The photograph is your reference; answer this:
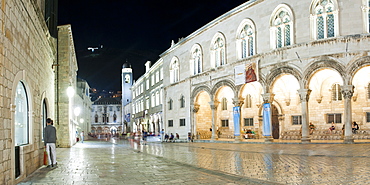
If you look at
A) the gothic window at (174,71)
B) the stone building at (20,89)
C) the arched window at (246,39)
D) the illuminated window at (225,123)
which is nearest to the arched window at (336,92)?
the arched window at (246,39)

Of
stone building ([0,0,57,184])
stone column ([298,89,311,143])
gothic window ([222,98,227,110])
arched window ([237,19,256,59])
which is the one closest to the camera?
stone building ([0,0,57,184])

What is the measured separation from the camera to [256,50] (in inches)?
1011

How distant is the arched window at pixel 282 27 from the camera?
23.0 metres

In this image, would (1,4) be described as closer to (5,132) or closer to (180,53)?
(5,132)

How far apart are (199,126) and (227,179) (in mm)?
24174

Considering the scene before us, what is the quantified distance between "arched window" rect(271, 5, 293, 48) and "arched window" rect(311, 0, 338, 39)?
163cm

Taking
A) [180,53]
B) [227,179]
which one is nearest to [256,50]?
[180,53]

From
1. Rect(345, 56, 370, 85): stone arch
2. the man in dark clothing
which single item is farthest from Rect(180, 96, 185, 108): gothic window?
the man in dark clothing

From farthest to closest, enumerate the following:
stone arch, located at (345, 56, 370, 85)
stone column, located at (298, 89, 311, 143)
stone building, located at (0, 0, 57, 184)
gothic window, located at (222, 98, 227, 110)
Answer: gothic window, located at (222, 98, 227, 110) < stone column, located at (298, 89, 311, 143) < stone arch, located at (345, 56, 370, 85) < stone building, located at (0, 0, 57, 184)

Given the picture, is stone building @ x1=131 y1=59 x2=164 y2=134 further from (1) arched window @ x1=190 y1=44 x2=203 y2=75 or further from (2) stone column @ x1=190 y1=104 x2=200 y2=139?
(2) stone column @ x1=190 y1=104 x2=200 y2=139

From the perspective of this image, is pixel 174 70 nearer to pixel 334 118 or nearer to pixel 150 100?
pixel 150 100

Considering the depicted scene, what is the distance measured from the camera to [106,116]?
117 m

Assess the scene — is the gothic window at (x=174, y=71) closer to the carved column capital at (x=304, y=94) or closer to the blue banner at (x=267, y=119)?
the blue banner at (x=267, y=119)

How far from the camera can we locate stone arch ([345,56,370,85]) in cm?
1948
